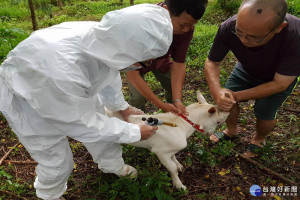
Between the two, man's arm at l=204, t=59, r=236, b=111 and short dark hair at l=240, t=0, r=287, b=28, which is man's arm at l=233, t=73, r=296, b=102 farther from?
short dark hair at l=240, t=0, r=287, b=28

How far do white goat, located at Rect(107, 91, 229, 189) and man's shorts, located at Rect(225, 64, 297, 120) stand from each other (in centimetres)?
59

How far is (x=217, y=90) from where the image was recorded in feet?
11.1

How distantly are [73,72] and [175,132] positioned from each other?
1.49 meters

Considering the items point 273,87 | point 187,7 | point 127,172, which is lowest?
point 127,172

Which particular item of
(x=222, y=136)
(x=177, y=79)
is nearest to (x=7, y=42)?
(x=177, y=79)

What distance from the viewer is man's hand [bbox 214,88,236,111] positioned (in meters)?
3.16

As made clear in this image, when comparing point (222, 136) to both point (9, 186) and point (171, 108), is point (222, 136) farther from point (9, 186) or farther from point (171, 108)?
point (9, 186)

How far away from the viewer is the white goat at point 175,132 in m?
3.06

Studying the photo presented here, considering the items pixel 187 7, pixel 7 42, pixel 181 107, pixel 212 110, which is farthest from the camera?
pixel 7 42

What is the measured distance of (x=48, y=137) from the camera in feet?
8.45

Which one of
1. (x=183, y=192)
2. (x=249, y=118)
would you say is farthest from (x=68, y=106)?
(x=249, y=118)

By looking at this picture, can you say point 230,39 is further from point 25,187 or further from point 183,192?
point 25,187

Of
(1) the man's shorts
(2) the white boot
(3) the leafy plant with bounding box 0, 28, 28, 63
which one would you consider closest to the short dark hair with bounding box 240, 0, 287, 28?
(1) the man's shorts

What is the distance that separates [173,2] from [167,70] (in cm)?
138
